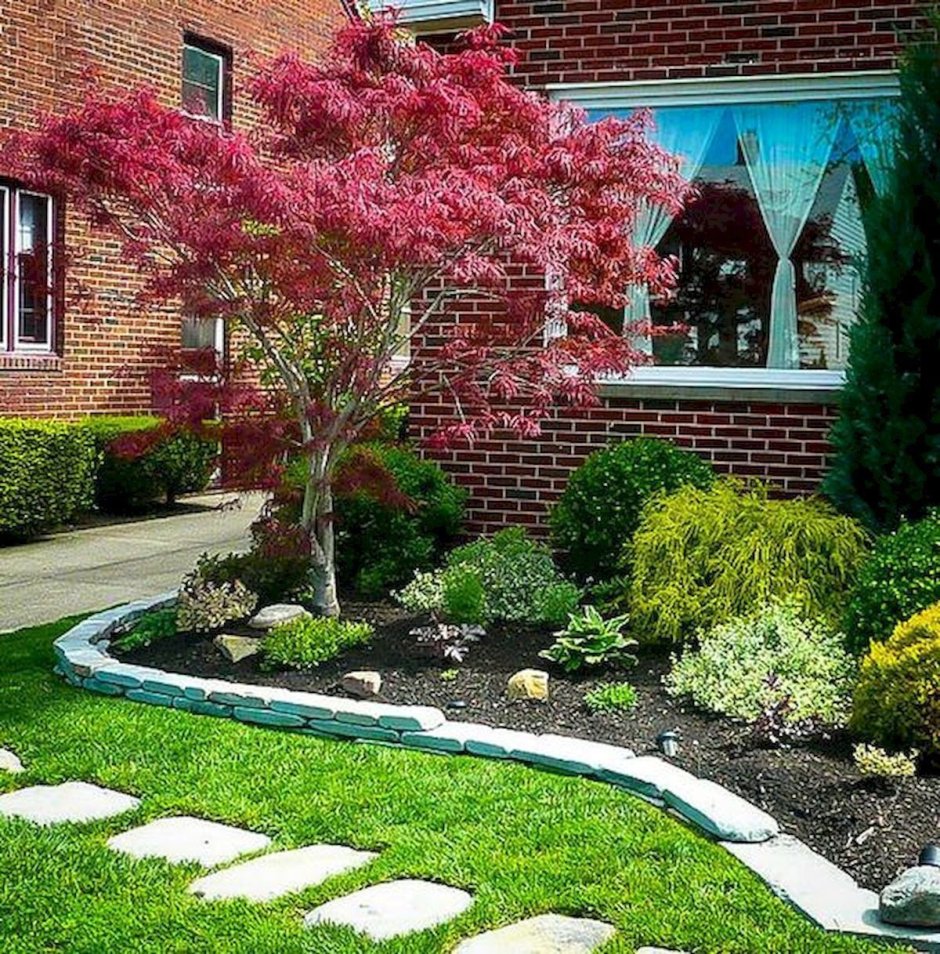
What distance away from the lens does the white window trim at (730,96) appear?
27.3ft

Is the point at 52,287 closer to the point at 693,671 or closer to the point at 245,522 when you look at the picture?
the point at 693,671

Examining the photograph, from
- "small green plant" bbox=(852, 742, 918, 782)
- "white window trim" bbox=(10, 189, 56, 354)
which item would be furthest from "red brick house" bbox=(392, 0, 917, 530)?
"white window trim" bbox=(10, 189, 56, 354)

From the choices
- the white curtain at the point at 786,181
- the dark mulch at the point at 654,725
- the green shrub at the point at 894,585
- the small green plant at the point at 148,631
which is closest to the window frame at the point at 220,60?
the white curtain at the point at 786,181

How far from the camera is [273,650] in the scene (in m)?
6.40

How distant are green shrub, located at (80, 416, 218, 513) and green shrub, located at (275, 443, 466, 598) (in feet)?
17.2

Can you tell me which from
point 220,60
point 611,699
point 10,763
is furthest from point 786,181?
point 220,60

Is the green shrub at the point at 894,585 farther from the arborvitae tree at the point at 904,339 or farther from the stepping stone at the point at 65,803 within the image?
the stepping stone at the point at 65,803

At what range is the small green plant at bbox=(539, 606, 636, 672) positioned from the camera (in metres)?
6.19

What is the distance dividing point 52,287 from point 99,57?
8.27 metres

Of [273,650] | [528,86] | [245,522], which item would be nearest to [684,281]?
[528,86]

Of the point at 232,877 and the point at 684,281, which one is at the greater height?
the point at 684,281

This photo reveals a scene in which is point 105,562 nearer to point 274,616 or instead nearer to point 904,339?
point 274,616

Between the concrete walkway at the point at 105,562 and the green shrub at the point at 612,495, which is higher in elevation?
the green shrub at the point at 612,495

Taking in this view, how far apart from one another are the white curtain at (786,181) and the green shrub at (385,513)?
7.46ft
